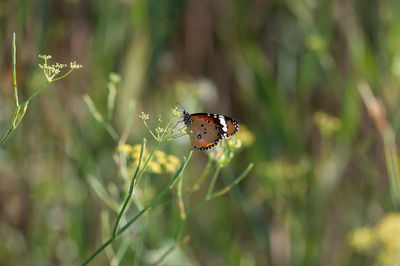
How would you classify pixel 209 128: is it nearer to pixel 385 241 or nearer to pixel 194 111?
pixel 194 111

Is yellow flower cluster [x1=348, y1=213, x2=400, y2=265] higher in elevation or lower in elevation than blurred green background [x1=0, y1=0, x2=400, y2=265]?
lower

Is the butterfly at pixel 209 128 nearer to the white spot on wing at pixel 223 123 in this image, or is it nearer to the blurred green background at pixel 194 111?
the white spot on wing at pixel 223 123

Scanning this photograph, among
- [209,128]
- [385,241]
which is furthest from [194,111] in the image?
[385,241]

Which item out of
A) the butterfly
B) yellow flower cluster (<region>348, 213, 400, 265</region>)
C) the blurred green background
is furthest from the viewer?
the blurred green background

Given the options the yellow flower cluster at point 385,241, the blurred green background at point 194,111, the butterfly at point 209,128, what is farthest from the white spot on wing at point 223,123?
the yellow flower cluster at point 385,241

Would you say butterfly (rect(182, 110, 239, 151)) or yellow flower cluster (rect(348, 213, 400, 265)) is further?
yellow flower cluster (rect(348, 213, 400, 265))

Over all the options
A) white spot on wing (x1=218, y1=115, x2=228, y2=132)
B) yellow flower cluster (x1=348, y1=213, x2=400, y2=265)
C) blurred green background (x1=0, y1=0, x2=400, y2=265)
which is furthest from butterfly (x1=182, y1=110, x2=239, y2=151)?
yellow flower cluster (x1=348, y1=213, x2=400, y2=265)

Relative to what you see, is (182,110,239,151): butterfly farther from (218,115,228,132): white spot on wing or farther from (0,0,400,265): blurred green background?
(0,0,400,265): blurred green background

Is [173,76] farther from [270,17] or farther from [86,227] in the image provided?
[86,227]
